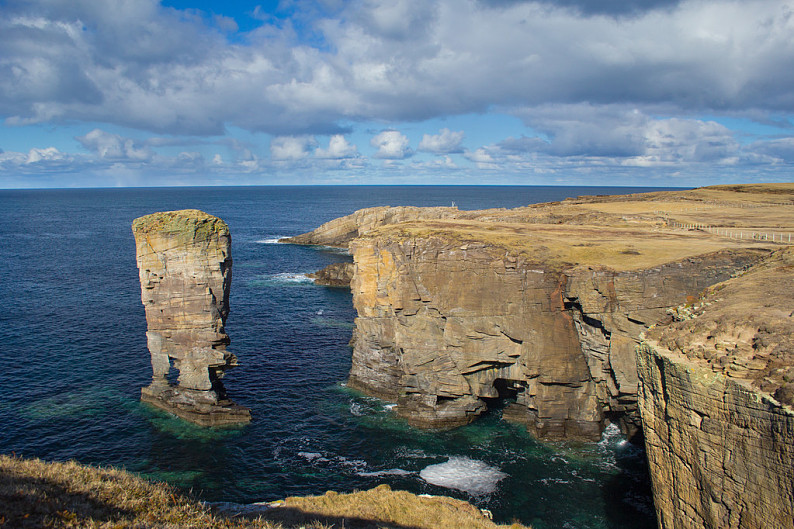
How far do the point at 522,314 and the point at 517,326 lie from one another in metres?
1.03

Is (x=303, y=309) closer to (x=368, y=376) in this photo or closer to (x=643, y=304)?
(x=368, y=376)

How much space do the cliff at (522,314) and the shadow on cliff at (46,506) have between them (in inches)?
1075

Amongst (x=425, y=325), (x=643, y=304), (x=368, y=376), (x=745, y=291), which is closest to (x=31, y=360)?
(x=368, y=376)

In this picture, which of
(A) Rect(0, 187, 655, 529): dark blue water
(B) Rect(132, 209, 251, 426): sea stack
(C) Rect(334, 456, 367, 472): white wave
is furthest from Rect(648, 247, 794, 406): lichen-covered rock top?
(B) Rect(132, 209, 251, 426): sea stack

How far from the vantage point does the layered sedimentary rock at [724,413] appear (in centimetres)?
1806

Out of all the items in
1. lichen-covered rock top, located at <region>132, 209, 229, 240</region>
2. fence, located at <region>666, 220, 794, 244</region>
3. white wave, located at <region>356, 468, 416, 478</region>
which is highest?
lichen-covered rock top, located at <region>132, 209, 229, 240</region>

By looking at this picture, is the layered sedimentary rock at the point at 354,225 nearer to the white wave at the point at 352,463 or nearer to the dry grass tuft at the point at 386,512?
the white wave at the point at 352,463

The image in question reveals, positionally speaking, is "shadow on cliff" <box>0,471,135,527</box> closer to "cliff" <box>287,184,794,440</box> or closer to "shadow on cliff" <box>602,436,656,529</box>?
"shadow on cliff" <box>602,436,656,529</box>

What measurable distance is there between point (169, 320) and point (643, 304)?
118 ft

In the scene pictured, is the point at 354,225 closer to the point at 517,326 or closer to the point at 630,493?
the point at 517,326

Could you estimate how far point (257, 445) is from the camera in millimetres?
38469

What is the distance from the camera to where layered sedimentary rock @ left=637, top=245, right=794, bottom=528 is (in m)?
18.1

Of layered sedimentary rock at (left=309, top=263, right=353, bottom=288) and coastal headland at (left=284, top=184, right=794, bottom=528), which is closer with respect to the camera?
coastal headland at (left=284, top=184, right=794, bottom=528)

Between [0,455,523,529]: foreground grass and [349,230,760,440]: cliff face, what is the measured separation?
15993 millimetres
